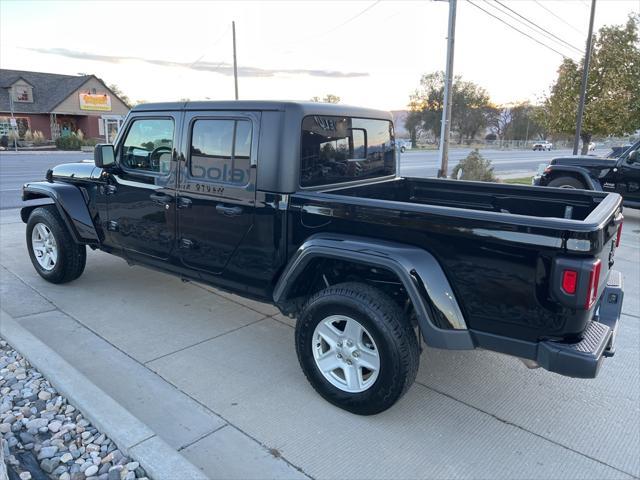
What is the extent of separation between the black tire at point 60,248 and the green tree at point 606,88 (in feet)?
59.1

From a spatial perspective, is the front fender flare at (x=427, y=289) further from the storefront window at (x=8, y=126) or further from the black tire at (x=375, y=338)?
the storefront window at (x=8, y=126)

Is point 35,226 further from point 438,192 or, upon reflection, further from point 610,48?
point 610,48

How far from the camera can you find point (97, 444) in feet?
8.59

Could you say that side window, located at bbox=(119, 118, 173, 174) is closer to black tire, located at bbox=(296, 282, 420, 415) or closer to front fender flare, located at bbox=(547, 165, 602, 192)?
black tire, located at bbox=(296, 282, 420, 415)

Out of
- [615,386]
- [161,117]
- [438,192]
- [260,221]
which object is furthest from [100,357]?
[615,386]

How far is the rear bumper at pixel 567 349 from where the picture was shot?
239cm

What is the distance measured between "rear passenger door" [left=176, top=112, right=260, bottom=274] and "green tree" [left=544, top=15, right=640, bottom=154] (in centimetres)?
1758

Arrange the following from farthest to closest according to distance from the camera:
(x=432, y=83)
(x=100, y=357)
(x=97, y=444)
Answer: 1. (x=432, y=83)
2. (x=100, y=357)
3. (x=97, y=444)

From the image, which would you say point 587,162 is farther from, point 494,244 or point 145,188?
point 145,188

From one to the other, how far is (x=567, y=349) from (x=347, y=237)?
134 cm

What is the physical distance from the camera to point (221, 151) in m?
3.66

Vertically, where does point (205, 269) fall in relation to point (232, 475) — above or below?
above

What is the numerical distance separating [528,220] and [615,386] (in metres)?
1.88

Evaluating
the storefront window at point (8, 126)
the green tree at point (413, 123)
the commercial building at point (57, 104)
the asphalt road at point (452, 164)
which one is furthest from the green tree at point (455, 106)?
the storefront window at point (8, 126)
